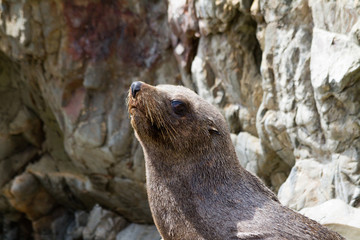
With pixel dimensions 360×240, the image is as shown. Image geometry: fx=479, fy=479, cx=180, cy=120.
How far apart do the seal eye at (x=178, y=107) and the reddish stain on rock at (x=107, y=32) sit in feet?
14.4

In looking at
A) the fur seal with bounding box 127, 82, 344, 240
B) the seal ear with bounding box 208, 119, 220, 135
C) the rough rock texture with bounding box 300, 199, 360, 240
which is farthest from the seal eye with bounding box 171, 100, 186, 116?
the rough rock texture with bounding box 300, 199, 360, 240

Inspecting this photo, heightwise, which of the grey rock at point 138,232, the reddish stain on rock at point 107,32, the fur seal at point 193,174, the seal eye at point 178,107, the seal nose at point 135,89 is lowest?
the grey rock at point 138,232

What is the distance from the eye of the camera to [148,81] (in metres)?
7.30

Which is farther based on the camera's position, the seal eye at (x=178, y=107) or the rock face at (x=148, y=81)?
the rock face at (x=148, y=81)

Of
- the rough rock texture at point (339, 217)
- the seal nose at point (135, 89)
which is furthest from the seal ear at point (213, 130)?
the rough rock texture at point (339, 217)

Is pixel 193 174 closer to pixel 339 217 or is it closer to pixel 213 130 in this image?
pixel 213 130

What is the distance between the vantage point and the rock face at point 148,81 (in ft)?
14.0

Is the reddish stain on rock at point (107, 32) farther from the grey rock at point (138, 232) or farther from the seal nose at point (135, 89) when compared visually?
the seal nose at point (135, 89)

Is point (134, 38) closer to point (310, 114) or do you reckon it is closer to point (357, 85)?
point (310, 114)

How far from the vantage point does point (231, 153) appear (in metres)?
3.07

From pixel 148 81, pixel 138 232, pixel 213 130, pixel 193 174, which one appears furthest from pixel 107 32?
pixel 193 174

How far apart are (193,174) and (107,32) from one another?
4939mm

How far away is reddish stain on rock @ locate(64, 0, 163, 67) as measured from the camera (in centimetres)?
731

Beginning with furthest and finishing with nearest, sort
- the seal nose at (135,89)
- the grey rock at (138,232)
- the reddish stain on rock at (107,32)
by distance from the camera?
the grey rock at (138,232), the reddish stain on rock at (107,32), the seal nose at (135,89)
